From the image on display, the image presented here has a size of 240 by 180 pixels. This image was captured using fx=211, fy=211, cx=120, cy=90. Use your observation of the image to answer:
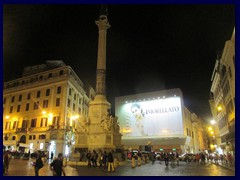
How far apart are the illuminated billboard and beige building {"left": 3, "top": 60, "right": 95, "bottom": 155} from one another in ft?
39.8

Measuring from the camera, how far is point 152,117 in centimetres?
5009

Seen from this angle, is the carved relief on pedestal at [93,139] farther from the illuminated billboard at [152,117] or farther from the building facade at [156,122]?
the illuminated billboard at [152,117]

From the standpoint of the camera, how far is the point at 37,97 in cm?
4641

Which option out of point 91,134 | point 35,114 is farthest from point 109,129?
point 35,114

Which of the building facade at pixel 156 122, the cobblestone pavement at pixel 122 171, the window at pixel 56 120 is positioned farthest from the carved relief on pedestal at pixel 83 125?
the building facade at pixel 156 122

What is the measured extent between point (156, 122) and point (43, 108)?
25.4m

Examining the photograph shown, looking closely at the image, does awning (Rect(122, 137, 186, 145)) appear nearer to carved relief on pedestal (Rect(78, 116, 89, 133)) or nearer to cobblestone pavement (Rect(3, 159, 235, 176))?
carved relief on pedestal (Rect(78, 116, 89, 133))

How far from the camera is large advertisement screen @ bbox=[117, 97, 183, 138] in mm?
47688

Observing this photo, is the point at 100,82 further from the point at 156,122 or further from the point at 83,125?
the point at 156,122

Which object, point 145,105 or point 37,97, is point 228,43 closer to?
point 145,105

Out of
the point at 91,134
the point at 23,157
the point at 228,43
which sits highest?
the point at 228,43

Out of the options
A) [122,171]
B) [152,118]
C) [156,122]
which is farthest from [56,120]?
[122,171]

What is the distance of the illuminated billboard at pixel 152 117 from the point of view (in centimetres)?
4772

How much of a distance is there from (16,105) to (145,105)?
29.9m
